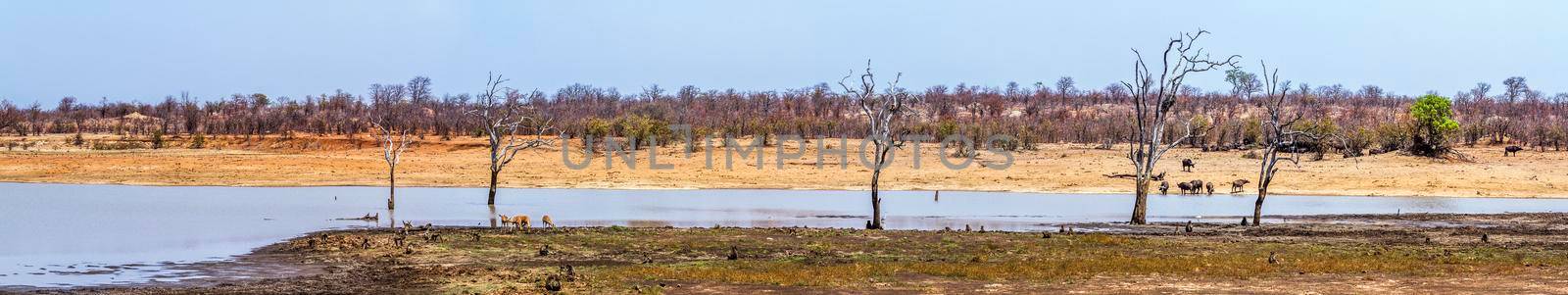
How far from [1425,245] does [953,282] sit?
12.9m

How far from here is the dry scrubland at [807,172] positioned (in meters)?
62.6

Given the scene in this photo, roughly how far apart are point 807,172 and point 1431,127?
32.7m

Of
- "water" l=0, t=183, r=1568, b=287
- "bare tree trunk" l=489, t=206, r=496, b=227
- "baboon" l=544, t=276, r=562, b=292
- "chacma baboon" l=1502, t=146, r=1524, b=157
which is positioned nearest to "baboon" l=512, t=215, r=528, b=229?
"bare tree trunk" l=489, t=206, r=496, b=227

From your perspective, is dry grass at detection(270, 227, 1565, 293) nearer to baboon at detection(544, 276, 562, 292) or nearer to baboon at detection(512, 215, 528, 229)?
baboon at detection(544, 276, 562, 292)

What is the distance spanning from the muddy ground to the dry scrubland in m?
28.3

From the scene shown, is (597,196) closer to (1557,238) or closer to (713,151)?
(713,151)

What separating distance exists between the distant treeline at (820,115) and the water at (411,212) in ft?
74.9

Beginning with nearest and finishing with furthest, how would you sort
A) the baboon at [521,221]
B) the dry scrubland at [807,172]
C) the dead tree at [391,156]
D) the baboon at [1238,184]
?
1. the baboon at [521,221]
2. the dead tree at [391,156]
3. the baboon at [1238,184]
4. the dry scrubland at [807,172]

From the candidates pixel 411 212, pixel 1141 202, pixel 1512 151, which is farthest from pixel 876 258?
pixel 1512 151

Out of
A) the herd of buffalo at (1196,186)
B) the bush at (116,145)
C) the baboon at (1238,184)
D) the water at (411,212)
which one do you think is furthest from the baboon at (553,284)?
the bush at (116,145)

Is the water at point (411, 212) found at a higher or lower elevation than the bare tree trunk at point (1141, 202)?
lower

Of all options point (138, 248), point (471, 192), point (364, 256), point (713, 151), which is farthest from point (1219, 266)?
point (713, 151)

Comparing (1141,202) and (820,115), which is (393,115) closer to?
(820,115)

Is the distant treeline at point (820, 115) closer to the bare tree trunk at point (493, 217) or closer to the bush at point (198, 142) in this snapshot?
the bush at point (198, 142)
